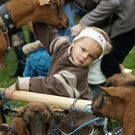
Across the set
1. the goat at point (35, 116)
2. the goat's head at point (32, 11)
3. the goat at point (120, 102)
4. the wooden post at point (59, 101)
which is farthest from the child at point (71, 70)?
the goat's head at point (32, 11)

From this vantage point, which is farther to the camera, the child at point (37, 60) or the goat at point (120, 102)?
the child at point (37, 60)

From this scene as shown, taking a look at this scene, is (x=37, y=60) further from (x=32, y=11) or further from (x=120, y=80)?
(x=120, y=80)

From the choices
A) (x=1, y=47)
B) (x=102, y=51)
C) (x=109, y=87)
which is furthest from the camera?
(x=1, y=47)

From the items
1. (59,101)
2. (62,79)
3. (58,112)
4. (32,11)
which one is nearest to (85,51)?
(62,79)

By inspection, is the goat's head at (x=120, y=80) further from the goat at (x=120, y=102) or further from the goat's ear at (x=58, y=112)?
the goat's ear at (x=58, y=112)

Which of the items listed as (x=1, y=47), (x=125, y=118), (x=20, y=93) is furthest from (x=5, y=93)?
(x=125, y=118)

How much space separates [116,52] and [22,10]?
1.50 meters

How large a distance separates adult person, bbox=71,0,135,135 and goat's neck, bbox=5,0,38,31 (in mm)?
629

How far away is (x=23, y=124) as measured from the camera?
3.09 metres

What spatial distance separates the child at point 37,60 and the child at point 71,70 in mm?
943

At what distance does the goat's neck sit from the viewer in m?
4.17

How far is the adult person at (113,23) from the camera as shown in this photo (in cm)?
419

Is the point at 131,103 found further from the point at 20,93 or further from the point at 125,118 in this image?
the point at 20,93

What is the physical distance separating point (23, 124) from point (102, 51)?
1.21 meters
